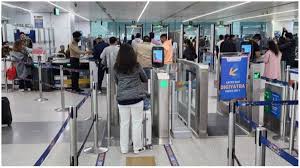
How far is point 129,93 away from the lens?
4711 mm

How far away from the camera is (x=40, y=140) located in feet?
17.8

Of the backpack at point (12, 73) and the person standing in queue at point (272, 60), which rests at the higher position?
the person standing in queue at point (272, 60)

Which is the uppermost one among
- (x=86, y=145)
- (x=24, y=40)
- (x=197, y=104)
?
(x=24, y=40)

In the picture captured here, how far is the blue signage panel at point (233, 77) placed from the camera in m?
4.97

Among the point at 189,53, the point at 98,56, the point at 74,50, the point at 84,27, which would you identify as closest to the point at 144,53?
the point at 74,50

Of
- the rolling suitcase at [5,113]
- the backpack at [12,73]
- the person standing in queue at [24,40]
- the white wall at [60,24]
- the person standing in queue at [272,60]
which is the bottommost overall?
the rolling suitcase at [5,113]

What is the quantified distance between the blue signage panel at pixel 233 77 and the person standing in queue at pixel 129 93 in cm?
104

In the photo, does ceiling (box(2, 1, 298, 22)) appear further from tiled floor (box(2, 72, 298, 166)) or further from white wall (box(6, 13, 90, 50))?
tiled floor (box(2, 72, 298, 166))

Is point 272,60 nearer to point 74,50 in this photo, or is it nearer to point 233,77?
point 233,77

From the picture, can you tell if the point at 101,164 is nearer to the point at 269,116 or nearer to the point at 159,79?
the point at 159,79

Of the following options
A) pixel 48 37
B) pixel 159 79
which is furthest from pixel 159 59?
pixel 48 37

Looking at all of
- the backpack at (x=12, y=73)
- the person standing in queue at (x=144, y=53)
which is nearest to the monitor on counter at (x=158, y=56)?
the person standing in queue at (x=144, y=53)

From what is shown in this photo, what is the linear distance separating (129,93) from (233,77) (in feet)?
4.60

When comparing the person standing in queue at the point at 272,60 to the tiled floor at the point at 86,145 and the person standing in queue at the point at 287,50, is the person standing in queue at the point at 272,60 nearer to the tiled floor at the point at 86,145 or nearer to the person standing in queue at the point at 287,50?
the tiled floor at the point at 86,145
